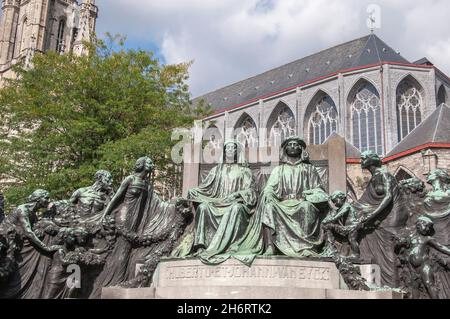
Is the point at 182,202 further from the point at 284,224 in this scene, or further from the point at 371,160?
the point at 371,160

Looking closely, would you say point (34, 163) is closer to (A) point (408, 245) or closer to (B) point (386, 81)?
(A) point (408, 245)

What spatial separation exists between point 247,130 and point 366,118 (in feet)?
36.3

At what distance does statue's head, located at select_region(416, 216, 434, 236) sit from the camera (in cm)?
739

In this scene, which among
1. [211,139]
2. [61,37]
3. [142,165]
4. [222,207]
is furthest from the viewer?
[61,37]

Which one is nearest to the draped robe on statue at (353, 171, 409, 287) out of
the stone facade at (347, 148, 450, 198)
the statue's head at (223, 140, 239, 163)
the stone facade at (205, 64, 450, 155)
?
the statue's head at (223, 140, 239, 163)

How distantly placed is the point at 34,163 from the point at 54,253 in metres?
8.87

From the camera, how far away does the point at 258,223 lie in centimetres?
752

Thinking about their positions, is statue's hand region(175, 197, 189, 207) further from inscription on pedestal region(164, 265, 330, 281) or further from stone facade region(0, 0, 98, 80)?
stone facade region(0, 0, 98, 80)

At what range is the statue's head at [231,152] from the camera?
855 centimetres

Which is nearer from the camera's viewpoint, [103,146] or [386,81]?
[103,146]

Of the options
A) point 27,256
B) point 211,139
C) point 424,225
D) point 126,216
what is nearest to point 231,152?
point 126,216

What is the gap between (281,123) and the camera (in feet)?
136

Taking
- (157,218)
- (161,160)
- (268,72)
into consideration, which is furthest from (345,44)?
(157,218)

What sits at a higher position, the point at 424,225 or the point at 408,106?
the point at 408,106
